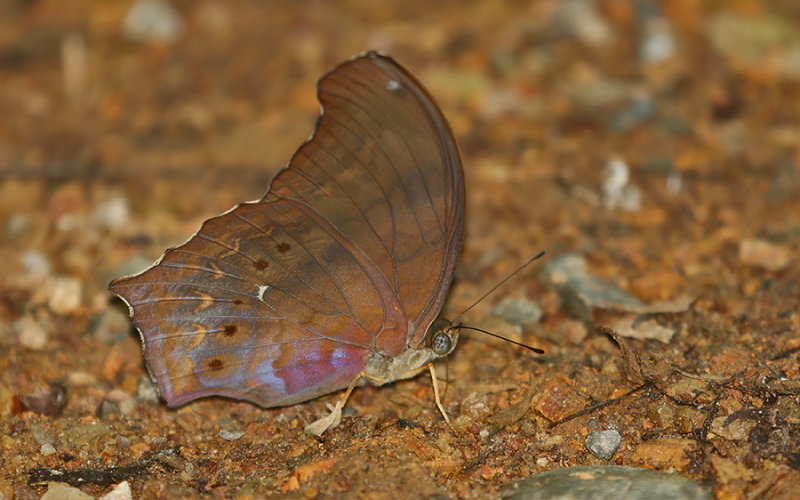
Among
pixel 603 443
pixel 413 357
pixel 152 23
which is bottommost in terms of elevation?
pixel 603 443

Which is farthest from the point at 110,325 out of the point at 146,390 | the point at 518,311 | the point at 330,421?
the point at 518,311

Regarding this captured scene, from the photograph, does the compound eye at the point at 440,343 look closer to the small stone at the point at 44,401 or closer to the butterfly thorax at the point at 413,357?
the butterfly thorax at the point at 413,357

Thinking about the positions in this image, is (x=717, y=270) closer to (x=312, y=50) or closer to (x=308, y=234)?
(x=308, y=234)

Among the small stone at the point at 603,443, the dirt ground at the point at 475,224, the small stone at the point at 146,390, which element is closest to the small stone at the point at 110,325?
the dirt ground at the point at 475,224

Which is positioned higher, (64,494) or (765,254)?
(64,494)

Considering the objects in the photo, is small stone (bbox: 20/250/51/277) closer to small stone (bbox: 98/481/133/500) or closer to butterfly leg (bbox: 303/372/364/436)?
small stone (bbox: 98/481/133/500)

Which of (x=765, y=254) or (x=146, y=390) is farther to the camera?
(x=765, y=254)

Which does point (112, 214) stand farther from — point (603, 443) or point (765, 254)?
point (765, 254)
